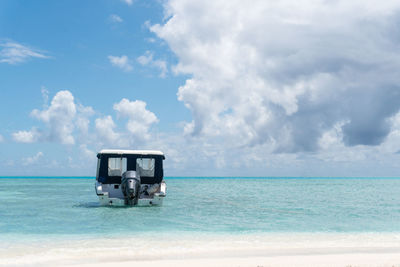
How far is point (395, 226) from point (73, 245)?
13401 mm

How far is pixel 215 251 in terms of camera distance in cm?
1088

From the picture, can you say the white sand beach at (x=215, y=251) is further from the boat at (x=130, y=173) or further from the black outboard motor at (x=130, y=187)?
the boat at (x=130, y=173)

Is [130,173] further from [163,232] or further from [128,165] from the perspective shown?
[163,232]

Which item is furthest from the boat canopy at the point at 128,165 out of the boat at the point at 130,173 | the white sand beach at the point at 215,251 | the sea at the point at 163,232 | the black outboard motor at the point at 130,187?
the white sand beach at the point at 215,251

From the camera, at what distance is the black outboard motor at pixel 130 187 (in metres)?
21.2

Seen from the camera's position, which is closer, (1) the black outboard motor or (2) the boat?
(1) the black outboard motor

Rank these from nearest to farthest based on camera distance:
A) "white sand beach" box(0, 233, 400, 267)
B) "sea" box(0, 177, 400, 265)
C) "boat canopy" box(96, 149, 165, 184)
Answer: "white sand beach" box(0, 233, 400, 267)
"sea" box(0, 177, 400, 265)
"boat canopy" box(96, 149, 165, 184)

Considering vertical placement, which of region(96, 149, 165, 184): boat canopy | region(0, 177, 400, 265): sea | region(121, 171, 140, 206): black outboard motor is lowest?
region(0, 177, 400, 265): sea

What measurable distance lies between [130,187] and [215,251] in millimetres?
11143

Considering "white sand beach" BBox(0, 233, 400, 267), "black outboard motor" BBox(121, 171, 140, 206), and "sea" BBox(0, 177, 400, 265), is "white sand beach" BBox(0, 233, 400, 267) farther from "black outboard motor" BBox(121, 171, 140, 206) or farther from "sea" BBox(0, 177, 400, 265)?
"black outboard motor" BBox(121, 171, 140, 206)

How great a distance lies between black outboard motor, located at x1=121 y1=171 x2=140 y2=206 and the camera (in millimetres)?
21156

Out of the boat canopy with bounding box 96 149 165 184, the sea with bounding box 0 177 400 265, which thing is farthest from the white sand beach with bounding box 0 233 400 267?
the boat canopy with bounding box 96 149 165 184

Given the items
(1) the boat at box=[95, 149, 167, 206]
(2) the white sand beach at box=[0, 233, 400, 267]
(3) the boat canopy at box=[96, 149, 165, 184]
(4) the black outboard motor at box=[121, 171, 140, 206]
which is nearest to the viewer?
(2) the white sand beach at box=[0, 233, 400, 267]

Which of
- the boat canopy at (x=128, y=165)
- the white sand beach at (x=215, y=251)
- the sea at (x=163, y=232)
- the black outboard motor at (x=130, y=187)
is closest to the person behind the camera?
the white sand beach at (x=215, y=251)
